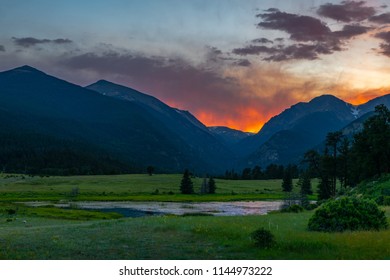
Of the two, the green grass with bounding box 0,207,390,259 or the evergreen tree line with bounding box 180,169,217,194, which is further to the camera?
the evergreen tree line with bounding box 180,169,217,194

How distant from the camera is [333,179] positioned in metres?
115

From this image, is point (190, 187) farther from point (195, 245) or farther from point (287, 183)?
point (195, 245)

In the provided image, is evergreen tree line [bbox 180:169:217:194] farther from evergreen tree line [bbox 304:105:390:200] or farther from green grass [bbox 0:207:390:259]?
green grass [bbox 0:207:390:259]

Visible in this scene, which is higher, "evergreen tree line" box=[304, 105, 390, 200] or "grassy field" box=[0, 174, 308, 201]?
"evergreen tree line" box=[304, 105, 390, 200]

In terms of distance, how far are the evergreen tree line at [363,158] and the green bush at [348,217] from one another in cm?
5667

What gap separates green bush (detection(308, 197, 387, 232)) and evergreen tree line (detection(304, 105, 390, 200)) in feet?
186

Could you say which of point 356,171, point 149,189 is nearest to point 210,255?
point 356,171

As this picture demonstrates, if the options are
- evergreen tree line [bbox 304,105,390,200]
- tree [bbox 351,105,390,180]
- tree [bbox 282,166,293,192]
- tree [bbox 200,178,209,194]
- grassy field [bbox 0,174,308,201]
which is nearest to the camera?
tree [bbox 351,105,390,180]

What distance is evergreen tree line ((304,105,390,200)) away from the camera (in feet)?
284

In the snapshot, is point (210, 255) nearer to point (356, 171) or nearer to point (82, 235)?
point (82, 235)

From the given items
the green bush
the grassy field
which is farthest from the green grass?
the grassy field

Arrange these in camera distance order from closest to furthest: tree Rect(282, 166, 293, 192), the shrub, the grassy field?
the shrub → the grassy field → tree Rect(282, 166, 293, 192)
